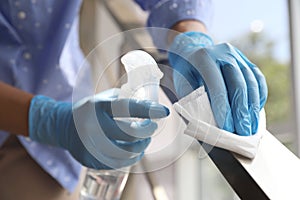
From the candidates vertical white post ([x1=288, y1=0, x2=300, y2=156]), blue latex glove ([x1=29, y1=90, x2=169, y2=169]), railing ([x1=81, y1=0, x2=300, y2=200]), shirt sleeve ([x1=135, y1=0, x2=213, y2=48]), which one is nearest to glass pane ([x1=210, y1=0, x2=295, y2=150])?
vertical white post ([x1=288, y1=0, x2=300, y2=156])

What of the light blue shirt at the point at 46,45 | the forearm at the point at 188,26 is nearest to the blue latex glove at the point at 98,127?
the light blue shirt at the point at 46,45

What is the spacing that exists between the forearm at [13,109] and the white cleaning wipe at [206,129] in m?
0.39

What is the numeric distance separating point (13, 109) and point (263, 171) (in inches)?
20.4

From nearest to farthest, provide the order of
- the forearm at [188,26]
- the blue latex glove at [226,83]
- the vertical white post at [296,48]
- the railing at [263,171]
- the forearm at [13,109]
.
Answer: the railing at [263,171] < the blue latex glove at [226,83] < the forearm at [13,109] < the forearm at [188,26] < the vertical white post at [296,48]

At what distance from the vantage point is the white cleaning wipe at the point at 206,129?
0.64 metres

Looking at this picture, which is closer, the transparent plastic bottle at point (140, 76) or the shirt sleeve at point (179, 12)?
the transparent plastic bottle at point (140, 76)

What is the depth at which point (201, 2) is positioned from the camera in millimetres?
1101

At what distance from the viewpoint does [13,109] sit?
0.96 m

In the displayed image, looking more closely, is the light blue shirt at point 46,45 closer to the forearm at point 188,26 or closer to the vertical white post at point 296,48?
the forearm at point 188,26

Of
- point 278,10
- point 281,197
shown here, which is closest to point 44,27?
point 281,197

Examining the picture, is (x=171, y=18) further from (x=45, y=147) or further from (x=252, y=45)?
(x=252, y=45)

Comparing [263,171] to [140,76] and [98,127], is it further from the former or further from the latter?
[98,127]

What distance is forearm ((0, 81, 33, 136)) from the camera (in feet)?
3.11

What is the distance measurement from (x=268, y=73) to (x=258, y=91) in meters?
1.47
